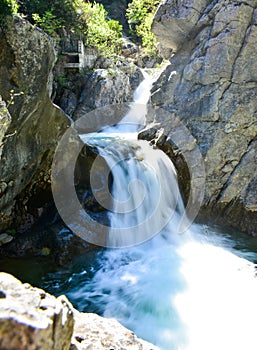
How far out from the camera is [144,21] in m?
25.5

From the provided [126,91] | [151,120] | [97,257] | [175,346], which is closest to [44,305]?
[175,346]

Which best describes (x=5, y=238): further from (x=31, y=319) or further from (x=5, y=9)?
(x=31, y=319)

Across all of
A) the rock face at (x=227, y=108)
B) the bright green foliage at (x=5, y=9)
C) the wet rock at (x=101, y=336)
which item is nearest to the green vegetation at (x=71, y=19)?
the bright green foliage at (x=5, y=9)

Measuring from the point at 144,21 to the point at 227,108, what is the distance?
65.8 feet

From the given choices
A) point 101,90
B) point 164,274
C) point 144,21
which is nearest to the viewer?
point 164,274

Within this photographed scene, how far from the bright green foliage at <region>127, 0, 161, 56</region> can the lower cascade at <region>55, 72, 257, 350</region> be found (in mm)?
15006

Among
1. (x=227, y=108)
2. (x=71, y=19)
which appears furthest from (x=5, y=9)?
(x=71, y=19)

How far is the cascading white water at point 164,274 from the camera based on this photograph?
16.8ft

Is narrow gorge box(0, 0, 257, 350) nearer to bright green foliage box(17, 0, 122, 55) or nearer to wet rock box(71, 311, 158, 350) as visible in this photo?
wet rock box(71, 311, 158, 350)

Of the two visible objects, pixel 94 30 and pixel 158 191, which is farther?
pixel 94 30

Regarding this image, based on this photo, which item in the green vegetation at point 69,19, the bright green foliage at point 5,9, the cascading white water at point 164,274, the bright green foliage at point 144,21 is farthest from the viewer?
the bright green foliage at point 144,21

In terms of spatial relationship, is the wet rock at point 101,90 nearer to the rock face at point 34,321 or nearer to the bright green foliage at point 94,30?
the bright green foliage at point 94,30

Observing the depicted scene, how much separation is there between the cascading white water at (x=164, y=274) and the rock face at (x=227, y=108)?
1.21m

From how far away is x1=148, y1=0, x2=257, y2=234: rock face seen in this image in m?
9.03
